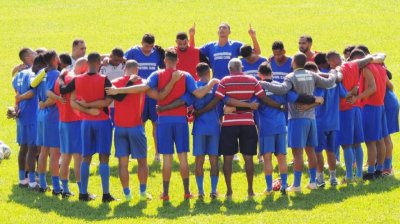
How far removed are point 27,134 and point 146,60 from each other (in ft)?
11.0

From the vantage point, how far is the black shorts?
15805 millimetres

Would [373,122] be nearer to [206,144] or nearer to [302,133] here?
[302,133]

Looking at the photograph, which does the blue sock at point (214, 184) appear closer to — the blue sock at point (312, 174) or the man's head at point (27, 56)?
the blue sock at point (312, 174)

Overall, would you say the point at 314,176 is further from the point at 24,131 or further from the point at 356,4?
the point at 356,4

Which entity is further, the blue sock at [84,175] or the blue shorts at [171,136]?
the blue sock at [84,175]

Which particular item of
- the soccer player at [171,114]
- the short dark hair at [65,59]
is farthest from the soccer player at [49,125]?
the soccer player at [171,114]

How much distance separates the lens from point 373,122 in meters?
17.2

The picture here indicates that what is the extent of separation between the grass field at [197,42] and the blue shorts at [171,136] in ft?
3.16

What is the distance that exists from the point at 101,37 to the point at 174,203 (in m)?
26.9

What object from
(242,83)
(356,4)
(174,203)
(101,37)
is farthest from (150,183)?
(356,4)

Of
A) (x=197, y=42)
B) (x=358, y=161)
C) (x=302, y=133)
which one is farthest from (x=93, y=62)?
(x=197, y=42)

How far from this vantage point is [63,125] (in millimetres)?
16234

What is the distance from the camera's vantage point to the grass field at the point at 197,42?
1486 cm

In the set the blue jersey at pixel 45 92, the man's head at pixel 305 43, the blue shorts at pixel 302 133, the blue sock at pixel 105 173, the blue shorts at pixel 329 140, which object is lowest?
the blue sock at pixel 105 173
